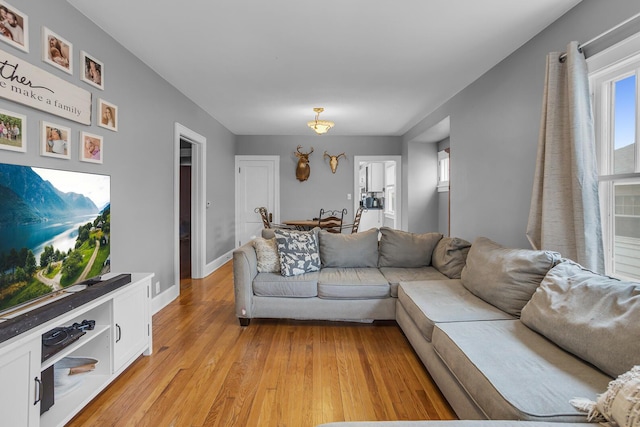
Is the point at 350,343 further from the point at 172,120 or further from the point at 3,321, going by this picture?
the point at 172,120

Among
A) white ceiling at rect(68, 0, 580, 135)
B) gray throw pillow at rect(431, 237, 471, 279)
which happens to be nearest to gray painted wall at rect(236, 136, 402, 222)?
white ceiling at rect(68, 0, 580, 135)

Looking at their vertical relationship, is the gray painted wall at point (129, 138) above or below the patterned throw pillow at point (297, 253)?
above

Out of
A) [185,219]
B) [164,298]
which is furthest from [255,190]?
[164,298]

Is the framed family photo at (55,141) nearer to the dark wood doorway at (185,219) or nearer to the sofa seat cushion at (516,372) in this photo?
the sofa seat cushion at (516,372)

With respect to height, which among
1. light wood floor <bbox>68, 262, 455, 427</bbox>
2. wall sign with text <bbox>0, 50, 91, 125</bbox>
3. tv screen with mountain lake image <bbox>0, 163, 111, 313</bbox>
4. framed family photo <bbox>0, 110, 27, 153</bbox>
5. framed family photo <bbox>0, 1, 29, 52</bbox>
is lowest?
light wood floor <bbox>68, 262, 455, 427</bbox>

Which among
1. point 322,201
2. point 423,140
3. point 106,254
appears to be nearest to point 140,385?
point 106,254

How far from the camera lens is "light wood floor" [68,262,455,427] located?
1855 millimetres

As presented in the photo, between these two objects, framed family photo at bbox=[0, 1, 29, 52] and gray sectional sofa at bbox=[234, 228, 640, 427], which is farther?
framed family photo at bbox=[0, 1, 29, 52]

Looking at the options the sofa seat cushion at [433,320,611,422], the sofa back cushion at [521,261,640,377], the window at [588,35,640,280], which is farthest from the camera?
the window at [588,35,640,280]

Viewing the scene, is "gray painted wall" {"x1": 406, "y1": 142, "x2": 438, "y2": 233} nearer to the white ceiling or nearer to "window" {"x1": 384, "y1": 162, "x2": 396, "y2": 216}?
"window" {"x1": 384, "y1": 162, "x2": 396, "y2": 216}

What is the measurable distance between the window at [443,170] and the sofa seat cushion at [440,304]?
367cm

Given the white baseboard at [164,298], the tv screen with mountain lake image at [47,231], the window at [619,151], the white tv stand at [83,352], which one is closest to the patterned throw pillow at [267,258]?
the white tv stand at [83,352]

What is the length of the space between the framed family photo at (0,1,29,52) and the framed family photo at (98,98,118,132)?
2.29 ft

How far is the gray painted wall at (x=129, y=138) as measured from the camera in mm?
2074
